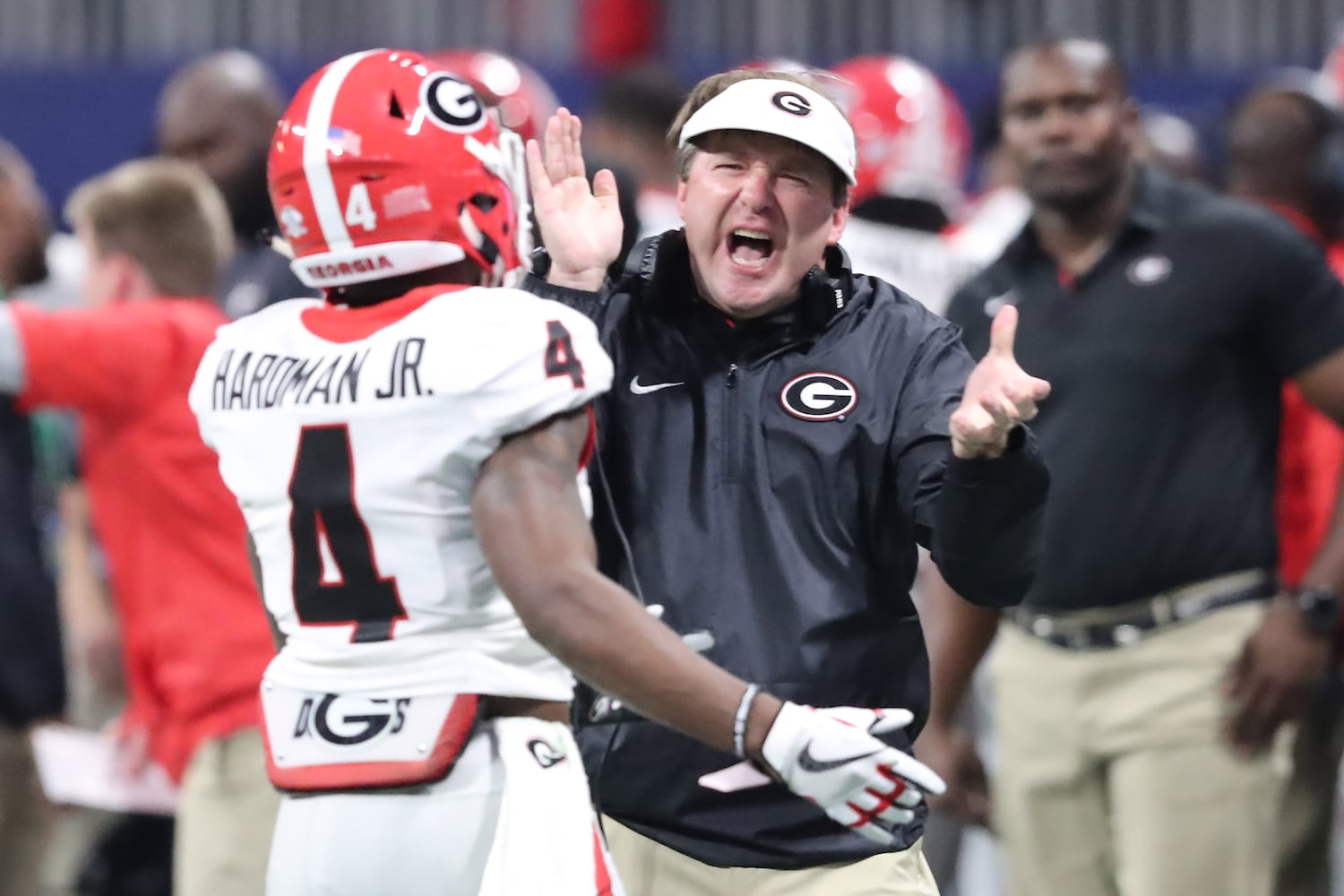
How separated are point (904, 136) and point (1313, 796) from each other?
2.11m

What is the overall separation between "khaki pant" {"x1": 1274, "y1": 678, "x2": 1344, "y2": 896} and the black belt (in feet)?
2.46

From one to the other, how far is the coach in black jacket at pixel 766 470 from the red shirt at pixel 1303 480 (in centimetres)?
240

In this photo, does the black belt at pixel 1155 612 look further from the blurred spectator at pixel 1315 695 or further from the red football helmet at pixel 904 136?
the red football helmet at pixel 904 136

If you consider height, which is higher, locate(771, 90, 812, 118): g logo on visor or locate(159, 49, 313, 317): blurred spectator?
locate(771, 90, 812, 118): g logo on visor

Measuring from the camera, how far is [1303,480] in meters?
5.23

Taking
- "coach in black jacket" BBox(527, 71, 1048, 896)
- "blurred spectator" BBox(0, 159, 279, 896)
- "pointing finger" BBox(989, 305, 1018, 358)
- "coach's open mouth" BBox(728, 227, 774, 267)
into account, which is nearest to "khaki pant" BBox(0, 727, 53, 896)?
"blurred spectator" BBox(0, 159, 279, 896)

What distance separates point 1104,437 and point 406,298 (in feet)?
6.87

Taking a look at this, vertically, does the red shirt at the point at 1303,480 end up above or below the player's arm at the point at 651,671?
below

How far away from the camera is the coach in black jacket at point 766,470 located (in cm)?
287

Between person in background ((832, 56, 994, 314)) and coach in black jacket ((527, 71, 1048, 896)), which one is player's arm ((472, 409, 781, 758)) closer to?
coach in black jacket ((527, 71, 1048, 896))

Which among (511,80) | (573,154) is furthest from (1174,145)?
(573,154)

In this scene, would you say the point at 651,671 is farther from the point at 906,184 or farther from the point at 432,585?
the point at 906,184

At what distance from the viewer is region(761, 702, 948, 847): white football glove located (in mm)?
2414

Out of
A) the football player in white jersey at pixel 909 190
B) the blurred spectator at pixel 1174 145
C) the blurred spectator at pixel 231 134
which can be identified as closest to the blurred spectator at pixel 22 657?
the blurred spectator at pixel 231 134
